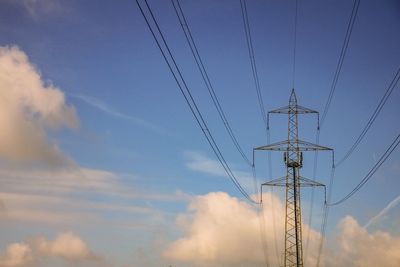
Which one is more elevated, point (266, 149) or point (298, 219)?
point (266, 149)

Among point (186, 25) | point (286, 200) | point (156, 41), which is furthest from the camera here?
point (286, 200)

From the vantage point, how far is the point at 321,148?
52844 mm

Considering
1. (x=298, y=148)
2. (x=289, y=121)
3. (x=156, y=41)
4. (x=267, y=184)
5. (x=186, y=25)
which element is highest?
(x=289, y=121)

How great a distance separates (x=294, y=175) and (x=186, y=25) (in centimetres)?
3958

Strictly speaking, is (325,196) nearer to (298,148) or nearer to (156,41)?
(298,148)

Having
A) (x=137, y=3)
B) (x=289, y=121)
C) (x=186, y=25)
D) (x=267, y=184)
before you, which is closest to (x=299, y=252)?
(x=267, y=184)

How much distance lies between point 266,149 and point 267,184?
5601 mm

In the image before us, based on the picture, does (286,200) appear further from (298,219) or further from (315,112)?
(315,112)

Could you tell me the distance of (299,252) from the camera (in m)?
52.4

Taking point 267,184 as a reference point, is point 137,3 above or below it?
below

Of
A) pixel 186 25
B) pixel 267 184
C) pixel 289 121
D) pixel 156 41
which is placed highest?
pixel 289 121

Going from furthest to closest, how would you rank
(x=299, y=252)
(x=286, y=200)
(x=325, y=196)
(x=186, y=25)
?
(x=325, y=196) < (x=286, y=200) < (x=299, y=252) < (x=186, y=25)

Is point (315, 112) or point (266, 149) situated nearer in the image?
point (266, 149)

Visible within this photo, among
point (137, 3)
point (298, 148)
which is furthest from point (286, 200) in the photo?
point (137, 3)
